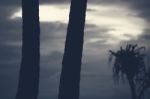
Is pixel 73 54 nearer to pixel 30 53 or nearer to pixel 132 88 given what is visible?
pixel 30 53

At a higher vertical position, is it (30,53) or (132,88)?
(30,53)

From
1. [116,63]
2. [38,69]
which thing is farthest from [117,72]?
[38,69]

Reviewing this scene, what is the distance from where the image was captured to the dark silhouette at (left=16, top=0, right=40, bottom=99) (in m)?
8.81

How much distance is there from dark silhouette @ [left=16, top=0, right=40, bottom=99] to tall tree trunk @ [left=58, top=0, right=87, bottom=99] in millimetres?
659

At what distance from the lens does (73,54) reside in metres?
8.63

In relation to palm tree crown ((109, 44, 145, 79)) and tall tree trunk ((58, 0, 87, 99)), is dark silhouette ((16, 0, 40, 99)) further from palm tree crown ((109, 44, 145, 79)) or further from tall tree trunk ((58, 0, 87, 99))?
palm tree crown ((109, 44, 145, 79))

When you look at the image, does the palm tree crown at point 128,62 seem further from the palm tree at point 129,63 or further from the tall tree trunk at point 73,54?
the tall tree trunk at point 73,54

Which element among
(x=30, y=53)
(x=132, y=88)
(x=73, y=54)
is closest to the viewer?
(x=73, y=54)

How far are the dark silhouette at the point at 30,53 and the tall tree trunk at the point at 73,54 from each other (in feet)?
2.16

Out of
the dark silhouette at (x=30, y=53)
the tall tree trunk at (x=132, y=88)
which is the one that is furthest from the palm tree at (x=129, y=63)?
the dark silhouette at (x=30, y=53)

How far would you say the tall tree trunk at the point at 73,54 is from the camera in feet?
Result: 28.1

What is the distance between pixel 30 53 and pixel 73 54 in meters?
1.03

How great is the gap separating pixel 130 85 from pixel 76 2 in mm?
34741

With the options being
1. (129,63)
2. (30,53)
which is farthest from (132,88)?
(30,53)
